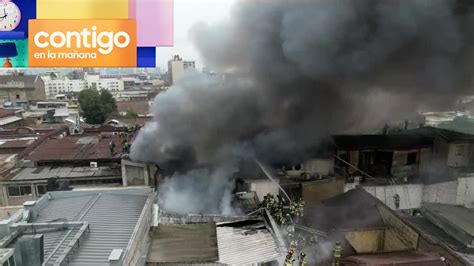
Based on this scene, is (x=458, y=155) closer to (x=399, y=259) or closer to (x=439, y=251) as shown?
(x=439, y=251)

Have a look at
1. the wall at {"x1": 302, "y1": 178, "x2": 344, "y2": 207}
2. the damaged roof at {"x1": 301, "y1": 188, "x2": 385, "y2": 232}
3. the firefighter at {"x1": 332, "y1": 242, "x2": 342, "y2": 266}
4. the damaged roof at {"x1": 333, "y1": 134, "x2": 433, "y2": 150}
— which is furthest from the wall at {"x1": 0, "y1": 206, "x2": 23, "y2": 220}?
the damaged roof at {"x1": 333, "y1": 134, "x2": 433, "y2": 150}

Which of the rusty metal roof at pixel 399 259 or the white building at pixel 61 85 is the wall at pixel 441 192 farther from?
the white building at pixel 61 85

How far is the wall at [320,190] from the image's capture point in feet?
40.3

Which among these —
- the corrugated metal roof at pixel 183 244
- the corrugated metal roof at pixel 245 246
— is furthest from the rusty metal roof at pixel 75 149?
the corrugated metal roof at pixel 245 246

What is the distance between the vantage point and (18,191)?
11594 millimetres

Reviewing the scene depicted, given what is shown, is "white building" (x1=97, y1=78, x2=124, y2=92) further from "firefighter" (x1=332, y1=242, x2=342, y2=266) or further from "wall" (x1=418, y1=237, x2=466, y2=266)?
"wall" (x1=418, y1=237, x2=466, y2=266)

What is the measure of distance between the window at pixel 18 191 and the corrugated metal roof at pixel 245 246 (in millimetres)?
7363

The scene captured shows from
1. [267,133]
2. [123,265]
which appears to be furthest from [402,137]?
[123,265]

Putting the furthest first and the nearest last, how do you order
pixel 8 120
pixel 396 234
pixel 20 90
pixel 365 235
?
pixel 20 90 < pixel 8 120 < pixel 365 235 < pixel 396 234

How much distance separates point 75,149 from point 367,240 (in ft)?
37.2

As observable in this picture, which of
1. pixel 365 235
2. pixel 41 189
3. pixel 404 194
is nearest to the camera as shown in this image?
pixel 365 235

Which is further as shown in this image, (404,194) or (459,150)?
(459,150)

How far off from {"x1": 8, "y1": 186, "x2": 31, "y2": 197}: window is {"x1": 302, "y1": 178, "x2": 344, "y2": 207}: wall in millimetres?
8982

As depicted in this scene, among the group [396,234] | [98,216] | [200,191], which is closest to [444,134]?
[396,234]
